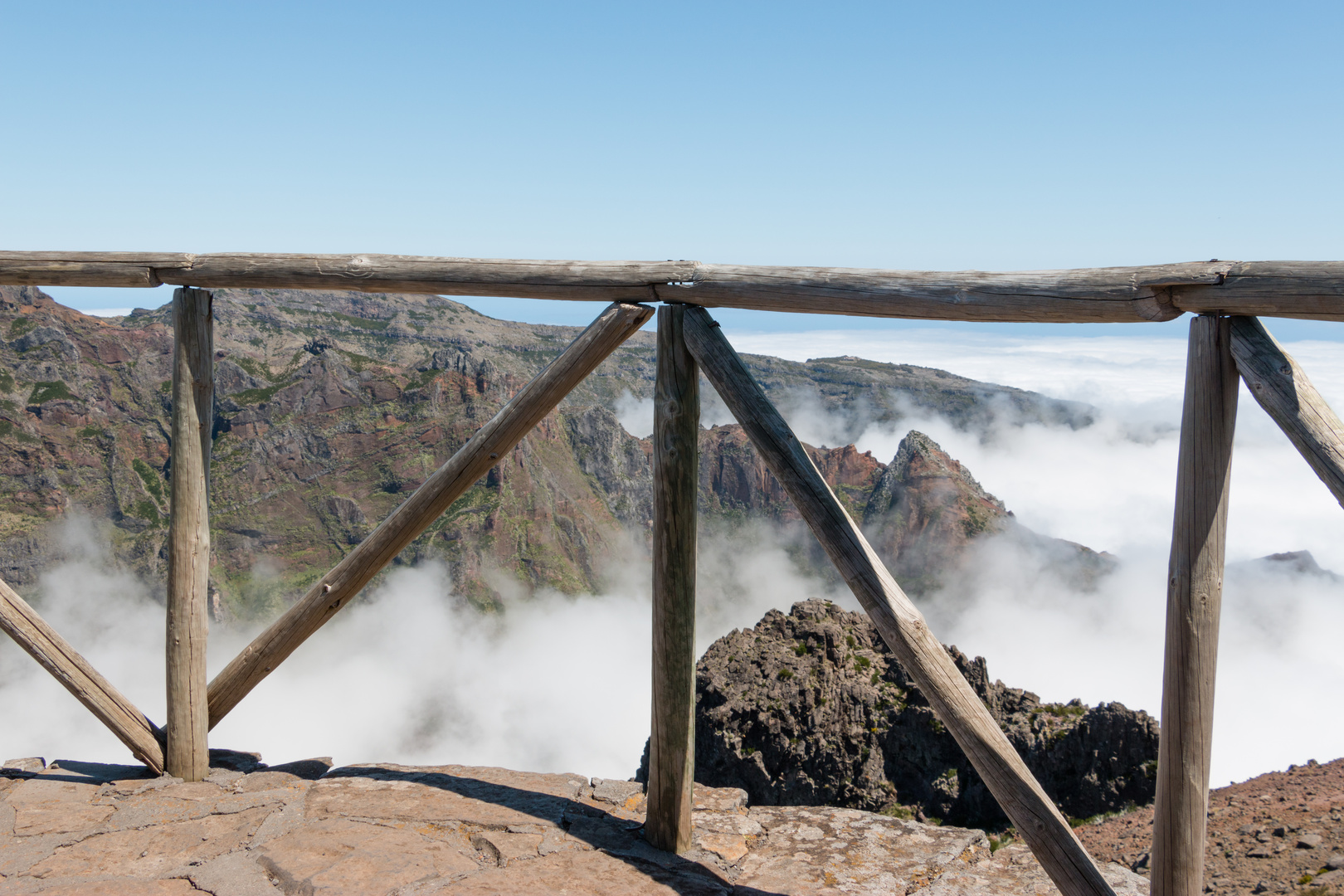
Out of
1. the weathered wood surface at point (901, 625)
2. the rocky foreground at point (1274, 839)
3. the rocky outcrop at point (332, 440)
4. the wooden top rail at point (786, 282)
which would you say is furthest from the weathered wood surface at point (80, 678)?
the rocky outcrop at point (332, 440)

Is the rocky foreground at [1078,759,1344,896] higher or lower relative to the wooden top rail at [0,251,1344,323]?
lower

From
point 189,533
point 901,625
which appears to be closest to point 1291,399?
point 901,625

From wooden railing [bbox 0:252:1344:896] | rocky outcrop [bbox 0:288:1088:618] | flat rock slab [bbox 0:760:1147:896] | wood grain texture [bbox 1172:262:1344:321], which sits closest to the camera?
wood grain texture [bbox 1172:262:1344:321]

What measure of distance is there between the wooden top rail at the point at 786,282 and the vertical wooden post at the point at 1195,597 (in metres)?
0.16

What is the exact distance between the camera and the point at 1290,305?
7.00 ft

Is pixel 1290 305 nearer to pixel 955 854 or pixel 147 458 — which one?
→ pixel 955 854

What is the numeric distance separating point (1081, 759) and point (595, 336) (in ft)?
28.5

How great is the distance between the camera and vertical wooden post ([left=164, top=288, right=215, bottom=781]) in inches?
149

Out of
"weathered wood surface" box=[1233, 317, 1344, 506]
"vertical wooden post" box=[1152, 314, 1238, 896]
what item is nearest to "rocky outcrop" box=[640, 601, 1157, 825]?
"vertical wooden post" box=[1152, 314, 1238, 896]

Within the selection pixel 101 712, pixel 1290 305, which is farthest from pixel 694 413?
pixel 101 712

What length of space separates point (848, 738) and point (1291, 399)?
749 cm

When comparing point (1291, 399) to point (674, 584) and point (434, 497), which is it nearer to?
point (674, 584)

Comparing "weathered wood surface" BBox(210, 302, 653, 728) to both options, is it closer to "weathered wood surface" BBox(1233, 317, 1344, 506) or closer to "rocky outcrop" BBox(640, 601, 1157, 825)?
"weathered wood surface" BBox(1233, 317, 1344, 506)

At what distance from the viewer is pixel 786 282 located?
9.82 feet
